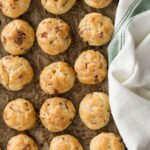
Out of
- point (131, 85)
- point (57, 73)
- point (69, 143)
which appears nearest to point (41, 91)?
point (57, 73)

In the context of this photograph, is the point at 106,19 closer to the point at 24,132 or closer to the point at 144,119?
the point at 144,119

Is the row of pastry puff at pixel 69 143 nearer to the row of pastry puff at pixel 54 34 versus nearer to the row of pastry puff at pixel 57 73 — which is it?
the row of pastry puff at pixel 57 73

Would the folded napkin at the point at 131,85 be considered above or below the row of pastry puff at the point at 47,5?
below

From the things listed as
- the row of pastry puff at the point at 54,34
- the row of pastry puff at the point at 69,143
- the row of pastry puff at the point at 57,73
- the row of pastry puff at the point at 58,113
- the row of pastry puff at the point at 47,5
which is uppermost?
the row of pastry puff at the point at 47,5

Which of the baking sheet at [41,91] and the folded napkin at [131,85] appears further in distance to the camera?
the baking sheet at [41,91]

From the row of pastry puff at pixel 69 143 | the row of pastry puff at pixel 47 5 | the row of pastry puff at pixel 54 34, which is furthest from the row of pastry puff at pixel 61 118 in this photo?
the row of pastry puff at pixel 47 5

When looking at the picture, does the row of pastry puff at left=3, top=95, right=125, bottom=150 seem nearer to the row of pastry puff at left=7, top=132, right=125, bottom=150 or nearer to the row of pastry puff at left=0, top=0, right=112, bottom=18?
the row of pastry puff at left=7, top=132, right=125, bottom=150

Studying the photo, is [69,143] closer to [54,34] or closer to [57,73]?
[57,73]
